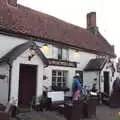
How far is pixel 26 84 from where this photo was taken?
48.0ft

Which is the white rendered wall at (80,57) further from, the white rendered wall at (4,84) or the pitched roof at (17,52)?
the white rendered wall at (4,84)

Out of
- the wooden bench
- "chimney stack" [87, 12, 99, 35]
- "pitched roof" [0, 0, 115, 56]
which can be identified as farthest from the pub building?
"chimney stack" [87, 12, 99, 35]

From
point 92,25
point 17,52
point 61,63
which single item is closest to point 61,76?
point 61,63

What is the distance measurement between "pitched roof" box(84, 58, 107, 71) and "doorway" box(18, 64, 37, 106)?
6042 millimetres

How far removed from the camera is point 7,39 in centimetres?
1377

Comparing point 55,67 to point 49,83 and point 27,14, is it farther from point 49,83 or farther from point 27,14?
point 27,14

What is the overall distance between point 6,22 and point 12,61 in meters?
3.21

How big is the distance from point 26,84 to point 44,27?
4954 millimetres

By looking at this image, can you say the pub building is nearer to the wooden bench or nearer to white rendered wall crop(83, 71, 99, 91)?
white rendered wall crop(83, 71, 99, 91)

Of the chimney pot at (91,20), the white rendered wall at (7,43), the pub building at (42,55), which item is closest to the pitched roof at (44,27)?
the pub building at (42,55)

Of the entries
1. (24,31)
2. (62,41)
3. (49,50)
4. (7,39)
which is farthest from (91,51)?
(7,39)

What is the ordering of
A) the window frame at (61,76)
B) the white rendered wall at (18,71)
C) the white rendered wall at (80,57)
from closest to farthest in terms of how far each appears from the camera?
the white rendered wall at (18,71) < the window frame at (61,76) < the white rendered wall at (80,57)

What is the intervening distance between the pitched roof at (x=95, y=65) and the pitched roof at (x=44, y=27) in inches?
46.2

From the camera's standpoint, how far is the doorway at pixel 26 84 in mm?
14430
